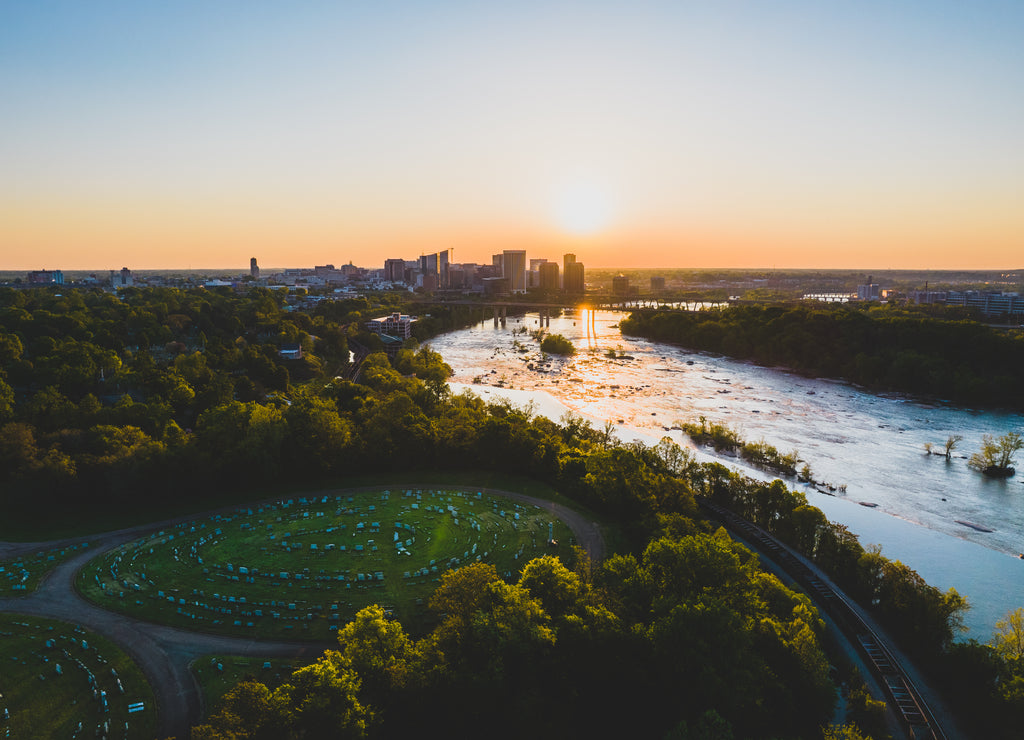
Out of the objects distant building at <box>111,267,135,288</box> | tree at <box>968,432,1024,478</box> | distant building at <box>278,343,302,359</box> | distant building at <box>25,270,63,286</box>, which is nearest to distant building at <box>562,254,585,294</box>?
distant building at <box>111,267,135,288</box>

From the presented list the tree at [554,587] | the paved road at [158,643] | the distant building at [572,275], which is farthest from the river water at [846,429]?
the distant building at [572,275]

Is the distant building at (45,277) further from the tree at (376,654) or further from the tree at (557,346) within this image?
the tree at (376,654)

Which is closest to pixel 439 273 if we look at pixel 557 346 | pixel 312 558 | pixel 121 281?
pixel 121 281

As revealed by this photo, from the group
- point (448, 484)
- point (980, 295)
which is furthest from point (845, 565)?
point (980, 295)

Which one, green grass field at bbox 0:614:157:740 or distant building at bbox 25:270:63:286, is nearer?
green grass field at bbox 0:614:157:740

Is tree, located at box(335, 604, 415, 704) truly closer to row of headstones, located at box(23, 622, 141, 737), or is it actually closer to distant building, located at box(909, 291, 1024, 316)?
row of headstones, located at box(23, 622, 141, 737)

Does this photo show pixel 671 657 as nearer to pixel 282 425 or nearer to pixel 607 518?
pixel 607 518
